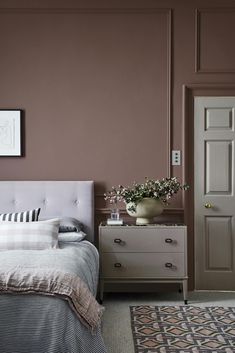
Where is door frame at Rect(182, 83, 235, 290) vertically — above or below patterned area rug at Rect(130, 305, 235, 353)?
above

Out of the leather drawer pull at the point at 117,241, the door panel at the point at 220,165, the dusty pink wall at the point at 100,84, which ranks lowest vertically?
the leather drawer pull at the point at 117,241

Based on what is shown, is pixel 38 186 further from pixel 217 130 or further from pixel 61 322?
pixel 61 322

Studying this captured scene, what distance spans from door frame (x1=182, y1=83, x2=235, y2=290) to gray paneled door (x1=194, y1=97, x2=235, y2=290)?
40mm

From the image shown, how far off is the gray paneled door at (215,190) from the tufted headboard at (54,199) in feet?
3.54

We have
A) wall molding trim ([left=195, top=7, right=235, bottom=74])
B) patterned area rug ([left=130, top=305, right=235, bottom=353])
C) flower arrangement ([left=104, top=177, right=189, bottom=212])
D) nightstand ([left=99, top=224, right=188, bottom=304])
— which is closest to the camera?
patterned area rug ([left=130, top=305, right=235, bottom=353])

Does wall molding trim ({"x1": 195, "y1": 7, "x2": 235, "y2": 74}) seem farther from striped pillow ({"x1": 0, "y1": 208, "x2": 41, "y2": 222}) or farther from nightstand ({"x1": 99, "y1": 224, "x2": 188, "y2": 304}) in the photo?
striped pillow ({"x1": 0, "y1": 208, "x2": 41, "y2": 222})

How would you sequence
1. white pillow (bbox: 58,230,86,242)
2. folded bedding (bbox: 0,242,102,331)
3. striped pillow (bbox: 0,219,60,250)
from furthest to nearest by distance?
white pillow (bbox: 58,230,86,242)
striped pillow (bbox: 0,219,60,250)
folded bedding (bbox: 0,242,102,331)

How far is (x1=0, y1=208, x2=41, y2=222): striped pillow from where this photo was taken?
387cm

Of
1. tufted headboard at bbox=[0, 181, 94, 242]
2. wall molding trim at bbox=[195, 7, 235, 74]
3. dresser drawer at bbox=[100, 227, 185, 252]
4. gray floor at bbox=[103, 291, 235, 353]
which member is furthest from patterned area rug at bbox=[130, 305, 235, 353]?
Result: wall molding trim at bbox=[195, 7, 235, 74]

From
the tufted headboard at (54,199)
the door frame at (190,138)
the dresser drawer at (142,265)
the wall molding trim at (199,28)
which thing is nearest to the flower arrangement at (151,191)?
the door frame at (190,138)

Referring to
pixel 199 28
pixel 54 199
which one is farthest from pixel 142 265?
pixel 199 28

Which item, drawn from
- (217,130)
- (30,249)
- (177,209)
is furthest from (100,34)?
(30,249)

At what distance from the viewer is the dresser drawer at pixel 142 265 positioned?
3941 millimetres

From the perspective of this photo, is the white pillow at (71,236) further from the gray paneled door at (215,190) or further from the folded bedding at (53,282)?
the gray paneled door at (215,190)
